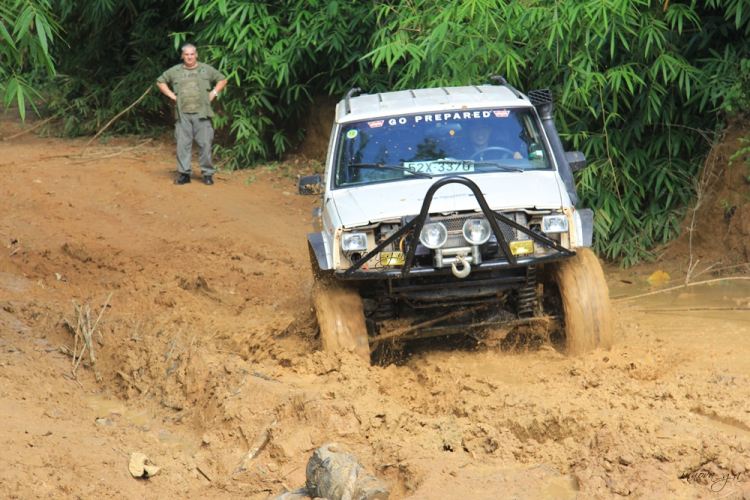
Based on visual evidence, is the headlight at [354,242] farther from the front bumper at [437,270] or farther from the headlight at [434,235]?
the headlight at [434,235]

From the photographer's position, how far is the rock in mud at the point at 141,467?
384 centimetres

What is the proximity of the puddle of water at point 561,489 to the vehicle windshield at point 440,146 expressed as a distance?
2.26 metres

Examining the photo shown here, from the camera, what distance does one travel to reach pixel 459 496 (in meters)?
3.33

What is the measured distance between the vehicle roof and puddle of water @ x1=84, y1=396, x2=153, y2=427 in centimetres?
244

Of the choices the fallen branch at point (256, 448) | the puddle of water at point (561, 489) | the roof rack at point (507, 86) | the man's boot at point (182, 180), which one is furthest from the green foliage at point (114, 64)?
the puddle of water at point (561, 489)

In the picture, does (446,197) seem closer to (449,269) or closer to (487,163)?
(449,269)

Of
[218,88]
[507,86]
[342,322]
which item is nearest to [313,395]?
[342,322]

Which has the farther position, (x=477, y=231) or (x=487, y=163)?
(x=487, y=163)

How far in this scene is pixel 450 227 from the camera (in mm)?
4465

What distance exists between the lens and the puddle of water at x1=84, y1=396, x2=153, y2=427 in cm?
477

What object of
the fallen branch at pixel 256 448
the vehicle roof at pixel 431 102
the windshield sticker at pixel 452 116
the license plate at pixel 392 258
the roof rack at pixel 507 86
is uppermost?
the roof rack at pixel 507 86

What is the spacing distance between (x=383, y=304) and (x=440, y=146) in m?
1.18

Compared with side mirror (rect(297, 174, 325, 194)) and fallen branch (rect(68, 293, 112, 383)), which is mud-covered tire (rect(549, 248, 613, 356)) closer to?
side mirror (rect(297, 174, 325, 194))

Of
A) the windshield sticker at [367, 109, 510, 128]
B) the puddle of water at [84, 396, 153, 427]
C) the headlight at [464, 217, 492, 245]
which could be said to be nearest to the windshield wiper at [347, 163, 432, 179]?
the windshield sticker at [367, 109, 510, 128]
